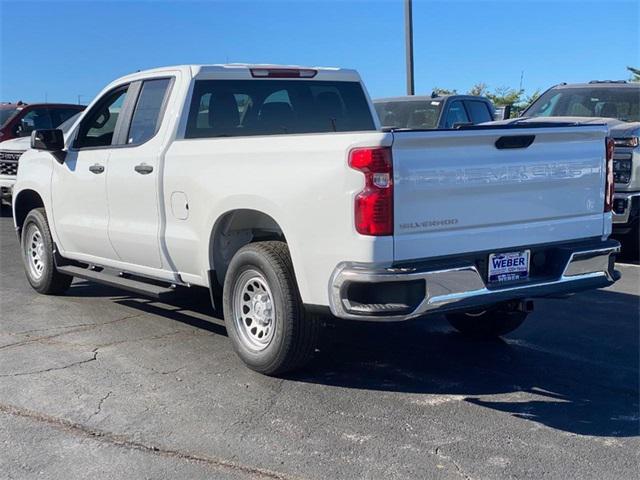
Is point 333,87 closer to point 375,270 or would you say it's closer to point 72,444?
point 375,270

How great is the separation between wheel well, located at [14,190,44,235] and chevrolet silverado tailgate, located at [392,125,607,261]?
4715 mm

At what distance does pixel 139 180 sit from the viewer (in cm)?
617

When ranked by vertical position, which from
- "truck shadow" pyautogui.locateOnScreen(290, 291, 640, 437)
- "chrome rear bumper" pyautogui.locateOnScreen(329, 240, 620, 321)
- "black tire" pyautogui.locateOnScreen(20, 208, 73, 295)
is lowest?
"truck shadow" pyautogui.locateOnScreen(290, 291, 640, 437)

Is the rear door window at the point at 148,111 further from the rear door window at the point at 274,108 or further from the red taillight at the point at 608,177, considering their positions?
the red taillight at the point at 608,177

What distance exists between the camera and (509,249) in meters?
4.94

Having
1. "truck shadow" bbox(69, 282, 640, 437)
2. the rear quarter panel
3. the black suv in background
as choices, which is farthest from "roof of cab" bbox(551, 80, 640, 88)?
the rear quarter panel

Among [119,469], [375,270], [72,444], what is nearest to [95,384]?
[72,444]

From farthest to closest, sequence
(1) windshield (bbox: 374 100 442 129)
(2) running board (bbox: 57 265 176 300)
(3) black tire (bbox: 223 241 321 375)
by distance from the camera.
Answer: (1) windshield (bbox: 374 100 442 129) → (2) running board (bbox: 57 265 176 300) → (3) black tire (bbox: 223 241 321 375)

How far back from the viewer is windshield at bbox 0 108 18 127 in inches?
590

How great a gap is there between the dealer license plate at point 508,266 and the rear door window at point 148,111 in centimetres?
282

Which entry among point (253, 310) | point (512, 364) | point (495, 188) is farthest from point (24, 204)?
point (495, 188)

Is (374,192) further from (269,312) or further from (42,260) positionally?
(42,260)

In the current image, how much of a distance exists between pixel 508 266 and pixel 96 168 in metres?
3.54

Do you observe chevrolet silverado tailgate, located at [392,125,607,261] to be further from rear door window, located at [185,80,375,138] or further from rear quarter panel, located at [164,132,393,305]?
rear door window, located at [185,80,375,138]
